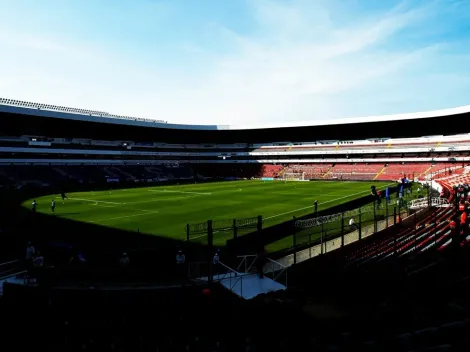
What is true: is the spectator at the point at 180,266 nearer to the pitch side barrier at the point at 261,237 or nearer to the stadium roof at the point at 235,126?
the pitch side barrier at the point at 261,237

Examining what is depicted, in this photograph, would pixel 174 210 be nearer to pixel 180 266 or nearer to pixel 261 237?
pixel 180 266

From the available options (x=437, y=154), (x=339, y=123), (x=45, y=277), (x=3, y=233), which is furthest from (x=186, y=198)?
(x=437, y=154)

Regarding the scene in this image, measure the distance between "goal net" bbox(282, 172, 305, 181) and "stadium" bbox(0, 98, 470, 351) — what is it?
22.4 feet

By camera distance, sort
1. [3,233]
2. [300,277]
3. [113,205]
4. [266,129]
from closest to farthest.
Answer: [300,277] < [3,233] < [113,205] < [266,129]

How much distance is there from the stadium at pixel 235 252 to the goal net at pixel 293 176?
6.83 meters

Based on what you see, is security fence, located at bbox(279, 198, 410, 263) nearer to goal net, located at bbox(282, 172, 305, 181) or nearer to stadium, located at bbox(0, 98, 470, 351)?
stadium, located at bbox(0, 98, 470, 351)

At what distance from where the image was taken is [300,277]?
1036 centimetres

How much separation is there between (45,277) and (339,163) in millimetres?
69728

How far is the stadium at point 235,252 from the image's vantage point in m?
4.79

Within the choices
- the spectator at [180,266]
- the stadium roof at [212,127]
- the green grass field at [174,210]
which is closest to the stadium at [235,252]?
the spectator at [180,266]

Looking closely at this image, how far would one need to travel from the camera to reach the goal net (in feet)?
220

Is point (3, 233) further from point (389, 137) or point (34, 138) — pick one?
point (389, 137)

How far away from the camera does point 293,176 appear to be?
69875 millimetres

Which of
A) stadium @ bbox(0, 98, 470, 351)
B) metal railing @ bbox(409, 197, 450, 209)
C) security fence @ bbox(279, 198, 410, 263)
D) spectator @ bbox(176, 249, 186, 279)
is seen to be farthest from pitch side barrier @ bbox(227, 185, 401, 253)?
metal railing @ bbox(409, 197, 450, 209)
